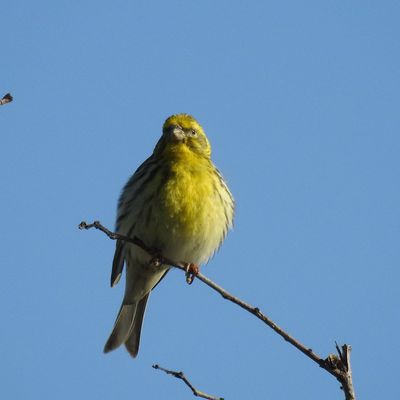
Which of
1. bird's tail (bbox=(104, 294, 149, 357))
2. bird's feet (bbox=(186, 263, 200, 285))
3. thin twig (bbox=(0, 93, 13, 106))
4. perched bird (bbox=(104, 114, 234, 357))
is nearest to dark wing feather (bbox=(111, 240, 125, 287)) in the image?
perched bird (bbox=(104, 114, 234, 357))

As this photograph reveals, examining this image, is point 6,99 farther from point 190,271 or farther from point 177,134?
point 177,134

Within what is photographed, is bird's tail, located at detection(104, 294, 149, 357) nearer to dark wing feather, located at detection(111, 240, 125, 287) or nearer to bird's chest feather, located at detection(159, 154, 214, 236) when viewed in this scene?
dark wing feather, located at detection(111, 240, 125, 287)

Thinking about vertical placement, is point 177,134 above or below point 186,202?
above

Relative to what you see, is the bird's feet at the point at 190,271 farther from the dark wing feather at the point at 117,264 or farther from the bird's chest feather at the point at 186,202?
the dark wing feather at the point at 117,264

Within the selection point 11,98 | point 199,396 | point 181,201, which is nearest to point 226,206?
point 181,201

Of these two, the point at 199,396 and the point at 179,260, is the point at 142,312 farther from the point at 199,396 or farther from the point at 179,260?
the point at 199,396

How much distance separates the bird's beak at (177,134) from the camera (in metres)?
6.55

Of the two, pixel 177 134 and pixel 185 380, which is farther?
pixel 177 134

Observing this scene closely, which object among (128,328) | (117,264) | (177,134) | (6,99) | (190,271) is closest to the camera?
(6,99)

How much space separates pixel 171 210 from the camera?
5992 mm

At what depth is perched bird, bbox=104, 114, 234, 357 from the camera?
6023mm

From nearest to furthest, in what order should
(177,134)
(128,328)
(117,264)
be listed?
(177,134)
(117,264)
(128,328)

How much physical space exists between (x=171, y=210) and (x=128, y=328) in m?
1.57

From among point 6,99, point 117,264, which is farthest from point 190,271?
point 6,99
